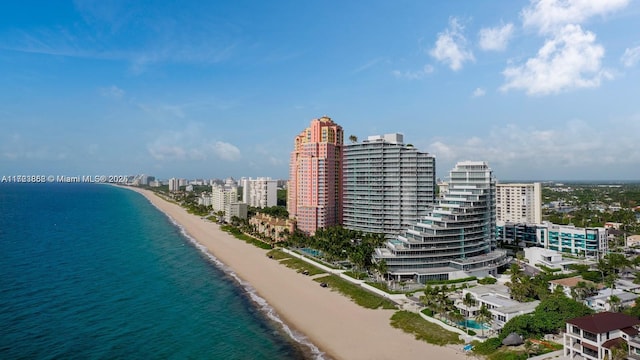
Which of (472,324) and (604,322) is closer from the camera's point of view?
(604,322)

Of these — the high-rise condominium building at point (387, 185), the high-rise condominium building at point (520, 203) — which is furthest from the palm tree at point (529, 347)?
the high-rise condominium building at point (520, 203)

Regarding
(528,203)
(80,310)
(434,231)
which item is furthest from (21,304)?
(528,203)

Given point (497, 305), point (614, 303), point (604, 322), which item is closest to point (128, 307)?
point (497, 305)

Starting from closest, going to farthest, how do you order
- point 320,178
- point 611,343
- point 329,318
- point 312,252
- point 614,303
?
point 611,343, point 614,303, point 329,318, point 312,252, point 320,178

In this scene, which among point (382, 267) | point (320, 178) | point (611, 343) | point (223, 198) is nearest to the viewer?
point (611, 343)

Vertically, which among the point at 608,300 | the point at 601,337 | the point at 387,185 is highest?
the point at 387,185

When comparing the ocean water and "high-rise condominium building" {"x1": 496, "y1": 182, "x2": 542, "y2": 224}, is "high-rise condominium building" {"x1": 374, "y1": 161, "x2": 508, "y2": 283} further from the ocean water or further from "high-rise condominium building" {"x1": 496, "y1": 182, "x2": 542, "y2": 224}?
"high-rise condominium building" {"x1": 496, "y1": 182, "x2": 542, "y2": 224}

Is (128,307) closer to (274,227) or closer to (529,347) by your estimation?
(529,347)

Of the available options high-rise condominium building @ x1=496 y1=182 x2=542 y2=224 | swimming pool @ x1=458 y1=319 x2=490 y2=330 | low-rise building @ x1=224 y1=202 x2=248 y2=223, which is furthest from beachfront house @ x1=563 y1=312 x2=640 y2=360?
low-rise building @ x1=224 y1=202 x2=248 y2=223
